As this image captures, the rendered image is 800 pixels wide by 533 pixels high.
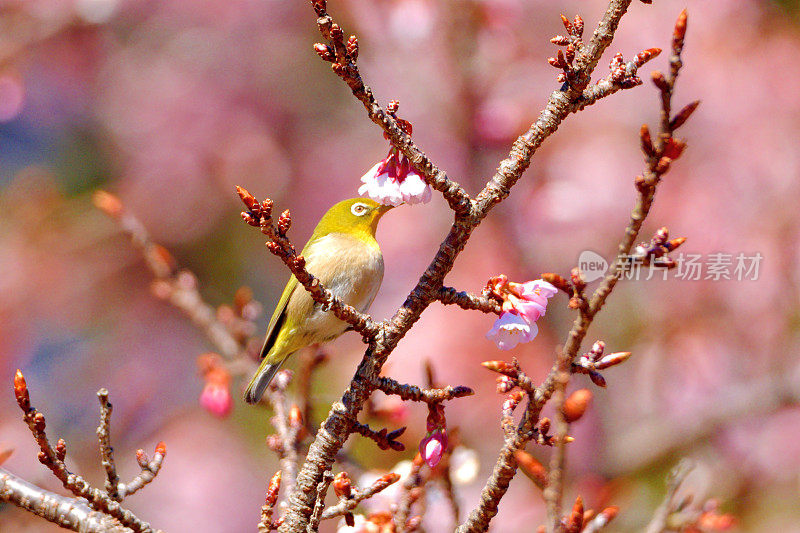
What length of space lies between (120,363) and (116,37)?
2802 mm

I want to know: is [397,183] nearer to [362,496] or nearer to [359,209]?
[362,496]

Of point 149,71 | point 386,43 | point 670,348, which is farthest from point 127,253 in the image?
point 670,348

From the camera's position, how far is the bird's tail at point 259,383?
2.53m

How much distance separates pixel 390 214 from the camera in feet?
22.1

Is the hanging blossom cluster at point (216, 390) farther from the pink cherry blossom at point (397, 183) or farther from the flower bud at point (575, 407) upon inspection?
the flower bud at point (575, 407)

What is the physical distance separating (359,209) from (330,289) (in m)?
0.34

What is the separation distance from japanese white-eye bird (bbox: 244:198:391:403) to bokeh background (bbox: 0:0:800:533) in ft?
6.48

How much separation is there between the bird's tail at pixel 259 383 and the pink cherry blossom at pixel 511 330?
47.1 inches

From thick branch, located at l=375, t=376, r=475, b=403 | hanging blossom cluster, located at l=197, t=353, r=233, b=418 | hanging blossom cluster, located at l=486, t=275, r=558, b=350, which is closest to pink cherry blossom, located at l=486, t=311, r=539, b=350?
hanging blossom cluster, located at l=486, t=275, r=558, b=350

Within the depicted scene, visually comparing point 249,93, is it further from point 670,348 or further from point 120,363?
point 670,348

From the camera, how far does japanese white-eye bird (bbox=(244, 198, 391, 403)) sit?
2.54m

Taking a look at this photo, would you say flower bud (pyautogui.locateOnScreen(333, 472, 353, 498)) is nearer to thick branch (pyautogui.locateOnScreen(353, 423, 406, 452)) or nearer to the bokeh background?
thick branch (pyautogui.locateOnScreen(353, 423, 406, 452))

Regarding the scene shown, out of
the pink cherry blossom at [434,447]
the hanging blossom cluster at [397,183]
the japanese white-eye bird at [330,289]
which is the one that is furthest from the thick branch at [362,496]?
the japanese white-eye bird at [330,289]

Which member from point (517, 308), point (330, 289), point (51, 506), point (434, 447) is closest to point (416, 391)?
point (434, 447)
